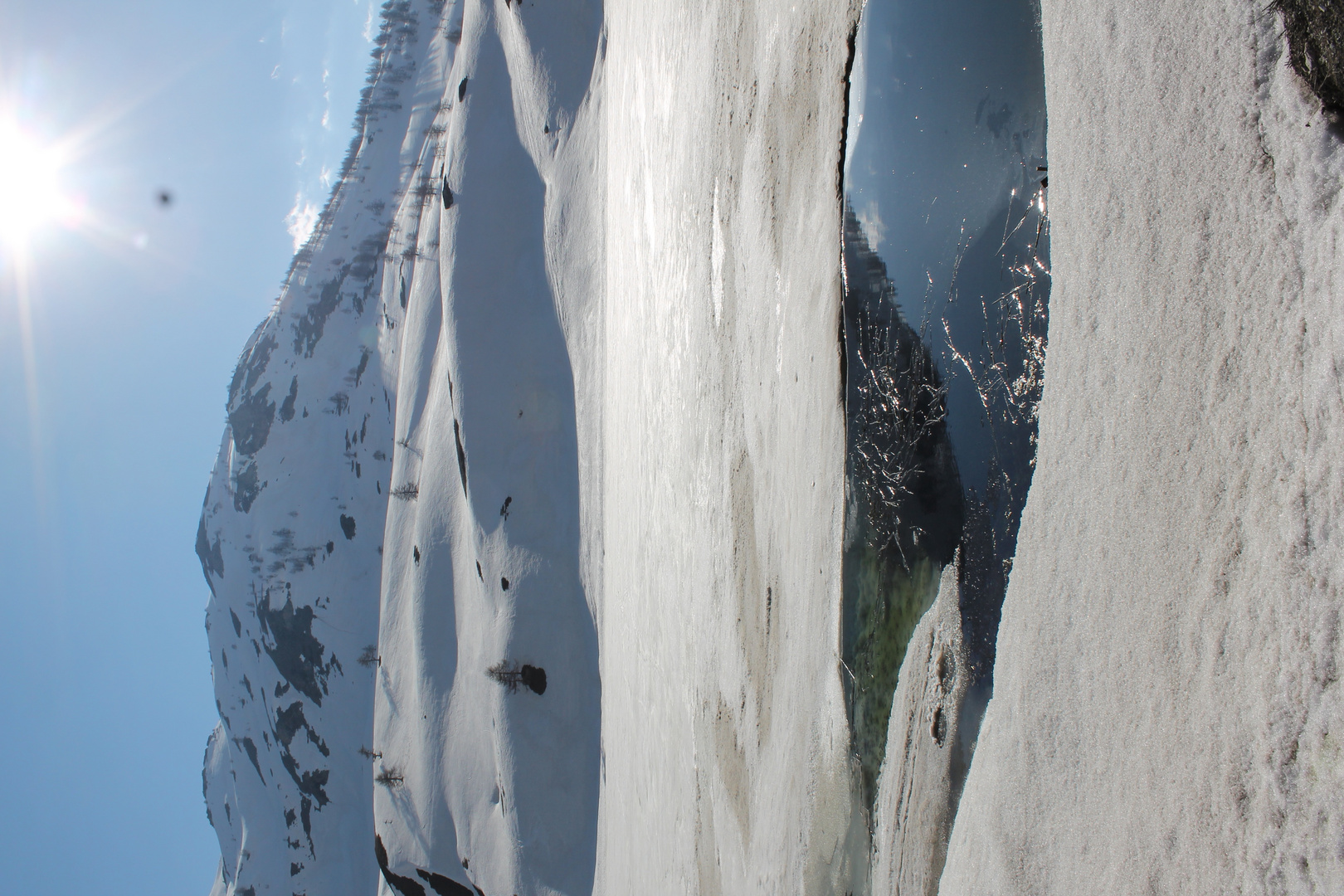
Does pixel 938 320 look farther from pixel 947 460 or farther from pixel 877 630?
pixel 877 630

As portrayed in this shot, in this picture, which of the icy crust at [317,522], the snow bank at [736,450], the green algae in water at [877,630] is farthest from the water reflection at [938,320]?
the icy crust at [317,522]

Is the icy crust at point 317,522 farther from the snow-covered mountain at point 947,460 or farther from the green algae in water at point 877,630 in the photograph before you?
the green algae in water at point 877,630

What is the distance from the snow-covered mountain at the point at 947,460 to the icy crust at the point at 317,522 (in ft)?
33.6

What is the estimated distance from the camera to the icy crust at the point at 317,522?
1538 cm

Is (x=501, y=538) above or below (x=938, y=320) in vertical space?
below

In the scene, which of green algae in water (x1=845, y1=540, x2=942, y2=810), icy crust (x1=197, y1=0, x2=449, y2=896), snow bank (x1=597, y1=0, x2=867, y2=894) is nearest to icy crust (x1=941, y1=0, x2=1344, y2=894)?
green algae in water (x1=845, y1=540, x2=942, y2=810)

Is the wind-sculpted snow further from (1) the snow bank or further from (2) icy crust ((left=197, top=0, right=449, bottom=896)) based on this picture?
(2) icy crust ((left=197, top=0, right=449, bottom=896))

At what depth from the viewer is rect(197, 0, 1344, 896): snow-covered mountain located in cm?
90

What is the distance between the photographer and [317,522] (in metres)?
15.8

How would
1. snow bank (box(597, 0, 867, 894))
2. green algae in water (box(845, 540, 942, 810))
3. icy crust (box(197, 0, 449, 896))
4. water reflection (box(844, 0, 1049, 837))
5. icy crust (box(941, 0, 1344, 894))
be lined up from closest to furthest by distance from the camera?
icy crust (box(941, 0, 1344, 894)) < water reflection (box(844, 0, 1049, 837)) < green algae in water (box(845, 540, 942, 810)) < snow bank (box(597, 0, 867, 894)) < icy crust (box(197, 0, 449, 896))

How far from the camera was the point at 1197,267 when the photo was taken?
1026 millimetres

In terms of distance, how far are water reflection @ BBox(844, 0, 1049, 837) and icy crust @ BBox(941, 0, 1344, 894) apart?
0.19 metres

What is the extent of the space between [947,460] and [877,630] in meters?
0.56

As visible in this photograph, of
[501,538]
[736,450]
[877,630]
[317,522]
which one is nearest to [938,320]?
[877,630]
